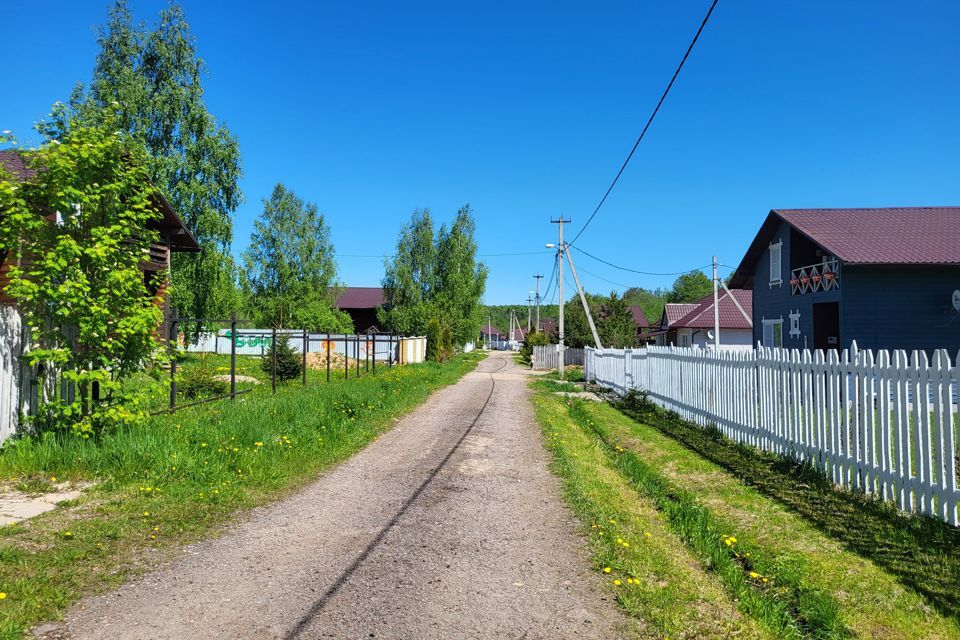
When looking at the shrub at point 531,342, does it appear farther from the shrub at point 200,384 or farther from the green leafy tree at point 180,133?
the shrub at point 200,384

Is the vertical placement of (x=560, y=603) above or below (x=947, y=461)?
below

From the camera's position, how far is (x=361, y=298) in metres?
76.9

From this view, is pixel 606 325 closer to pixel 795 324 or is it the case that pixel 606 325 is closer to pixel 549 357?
pixel 549 357

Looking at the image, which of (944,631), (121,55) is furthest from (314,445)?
(121,55)

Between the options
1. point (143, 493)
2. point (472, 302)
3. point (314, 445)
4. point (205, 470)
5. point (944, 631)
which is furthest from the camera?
point (472, 302)

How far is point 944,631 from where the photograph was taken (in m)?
3.33

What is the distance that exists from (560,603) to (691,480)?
12.9 feet

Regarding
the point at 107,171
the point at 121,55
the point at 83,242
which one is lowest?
the point at 83,242

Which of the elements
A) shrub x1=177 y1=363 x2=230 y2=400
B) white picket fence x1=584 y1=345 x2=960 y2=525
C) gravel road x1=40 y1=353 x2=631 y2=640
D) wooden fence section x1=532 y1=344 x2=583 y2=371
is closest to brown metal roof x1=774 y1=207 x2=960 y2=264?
white picket fence x1=584 y1=345 x2=960 y2=525

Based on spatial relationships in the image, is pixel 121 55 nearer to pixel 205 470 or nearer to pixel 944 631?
pixel 205 470

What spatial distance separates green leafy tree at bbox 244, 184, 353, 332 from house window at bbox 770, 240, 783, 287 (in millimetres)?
32238

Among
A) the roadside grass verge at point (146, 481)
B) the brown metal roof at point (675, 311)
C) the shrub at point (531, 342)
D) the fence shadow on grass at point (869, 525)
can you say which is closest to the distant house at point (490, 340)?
the shrub at point (531, 342)

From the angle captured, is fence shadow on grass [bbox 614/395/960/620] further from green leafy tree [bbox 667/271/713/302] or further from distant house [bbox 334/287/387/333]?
green leafy tree [bbox 667/271/713/302]

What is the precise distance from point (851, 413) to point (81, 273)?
942 centimetres
